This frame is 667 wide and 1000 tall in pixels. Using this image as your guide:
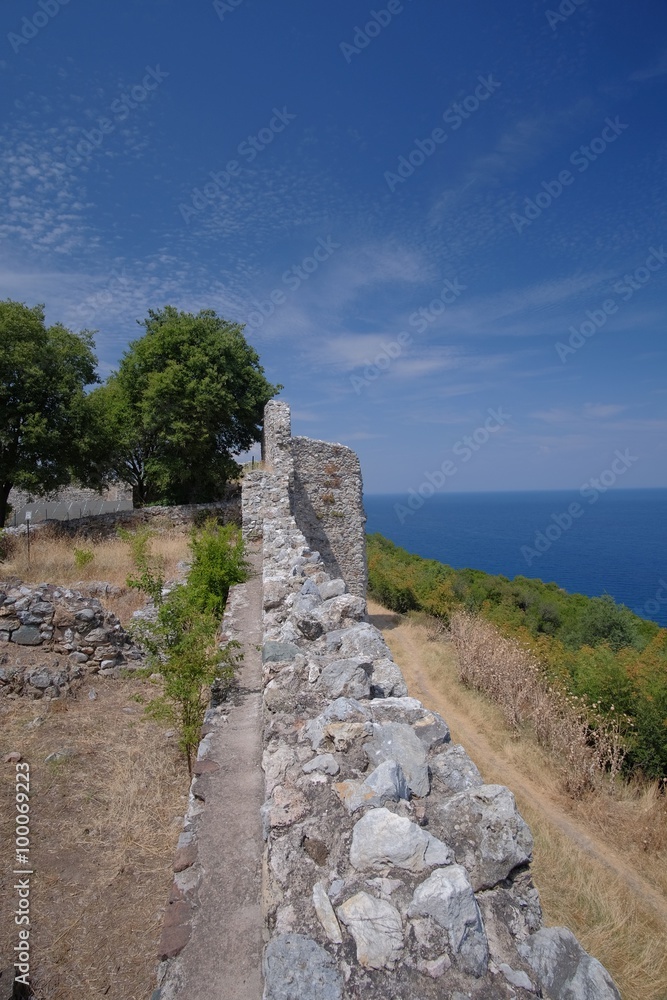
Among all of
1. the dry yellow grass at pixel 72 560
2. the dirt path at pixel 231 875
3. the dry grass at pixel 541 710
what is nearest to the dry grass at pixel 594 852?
the dry grass at pixel 541 710

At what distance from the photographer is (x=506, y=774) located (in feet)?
30.1

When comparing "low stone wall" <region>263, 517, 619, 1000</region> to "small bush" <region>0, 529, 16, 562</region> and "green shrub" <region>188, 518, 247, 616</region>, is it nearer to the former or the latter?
"green shrub" <region>188, 518, 247, 616</region>

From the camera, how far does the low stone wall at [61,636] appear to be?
6.94 metres

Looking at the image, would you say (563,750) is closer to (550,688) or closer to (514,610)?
(550,688)

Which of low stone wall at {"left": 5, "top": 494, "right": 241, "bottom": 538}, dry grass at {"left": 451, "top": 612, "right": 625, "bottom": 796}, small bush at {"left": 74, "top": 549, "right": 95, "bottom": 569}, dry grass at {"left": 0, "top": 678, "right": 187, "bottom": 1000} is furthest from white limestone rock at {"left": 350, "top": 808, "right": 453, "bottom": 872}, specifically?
low stone wall at {"left": 5, "top": 494, "right": 241, "bottom": 538}

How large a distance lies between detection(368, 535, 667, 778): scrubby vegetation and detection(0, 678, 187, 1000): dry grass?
8.43 metres

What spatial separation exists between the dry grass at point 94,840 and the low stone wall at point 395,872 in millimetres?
1713

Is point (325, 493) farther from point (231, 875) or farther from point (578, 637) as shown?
point (578, 637)

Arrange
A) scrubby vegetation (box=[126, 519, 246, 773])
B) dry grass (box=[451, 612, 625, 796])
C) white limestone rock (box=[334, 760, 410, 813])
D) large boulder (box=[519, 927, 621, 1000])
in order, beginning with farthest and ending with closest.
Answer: dry grass (box=[451, 612, 625, 796]), scrubby vegetation (box=[126, 519, 246, 773]), white limestone rock (box=[334, 760, 410, 813]), large boulder (box=[519, 927, 621, 1000])

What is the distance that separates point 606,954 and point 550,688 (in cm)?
590

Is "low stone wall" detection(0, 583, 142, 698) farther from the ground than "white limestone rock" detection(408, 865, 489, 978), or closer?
closer

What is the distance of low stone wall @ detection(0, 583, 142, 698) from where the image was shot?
6941 millimetres

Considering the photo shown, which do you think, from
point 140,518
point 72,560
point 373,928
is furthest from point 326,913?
point 140,518

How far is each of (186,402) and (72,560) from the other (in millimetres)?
8730
